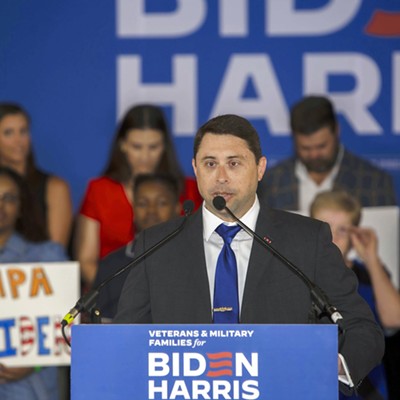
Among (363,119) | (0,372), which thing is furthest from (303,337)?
(363,119)

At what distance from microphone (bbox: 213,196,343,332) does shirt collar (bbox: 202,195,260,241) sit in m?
0.15

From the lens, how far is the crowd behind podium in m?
5.89

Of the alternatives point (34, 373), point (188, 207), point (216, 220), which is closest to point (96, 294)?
point (188, 207)

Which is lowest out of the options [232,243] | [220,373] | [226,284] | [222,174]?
[220,373]

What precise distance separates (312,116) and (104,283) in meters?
3.36

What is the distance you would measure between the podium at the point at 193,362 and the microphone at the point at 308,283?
0.50 ft

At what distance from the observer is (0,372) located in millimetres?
5273

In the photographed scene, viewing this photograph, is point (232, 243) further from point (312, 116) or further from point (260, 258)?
point (312, 116)

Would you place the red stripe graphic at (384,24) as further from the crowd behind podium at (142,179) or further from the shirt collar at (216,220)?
the shirt collar at (216,220)

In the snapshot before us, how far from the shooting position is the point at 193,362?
8.61 feet

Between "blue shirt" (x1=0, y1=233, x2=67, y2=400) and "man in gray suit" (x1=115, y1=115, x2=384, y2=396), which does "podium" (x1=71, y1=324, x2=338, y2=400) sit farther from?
"blue shirt" (x1=0, y1=233, x2=67, y2=400)

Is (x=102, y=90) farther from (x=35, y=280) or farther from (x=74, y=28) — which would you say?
(x=35, y=280)

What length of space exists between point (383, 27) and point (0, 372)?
3.15m

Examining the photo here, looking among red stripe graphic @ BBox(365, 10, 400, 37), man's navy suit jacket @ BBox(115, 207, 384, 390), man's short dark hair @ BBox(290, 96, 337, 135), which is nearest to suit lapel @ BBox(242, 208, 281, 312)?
man's navy suit jacket @ BBox(115, 207, 384, 390)
